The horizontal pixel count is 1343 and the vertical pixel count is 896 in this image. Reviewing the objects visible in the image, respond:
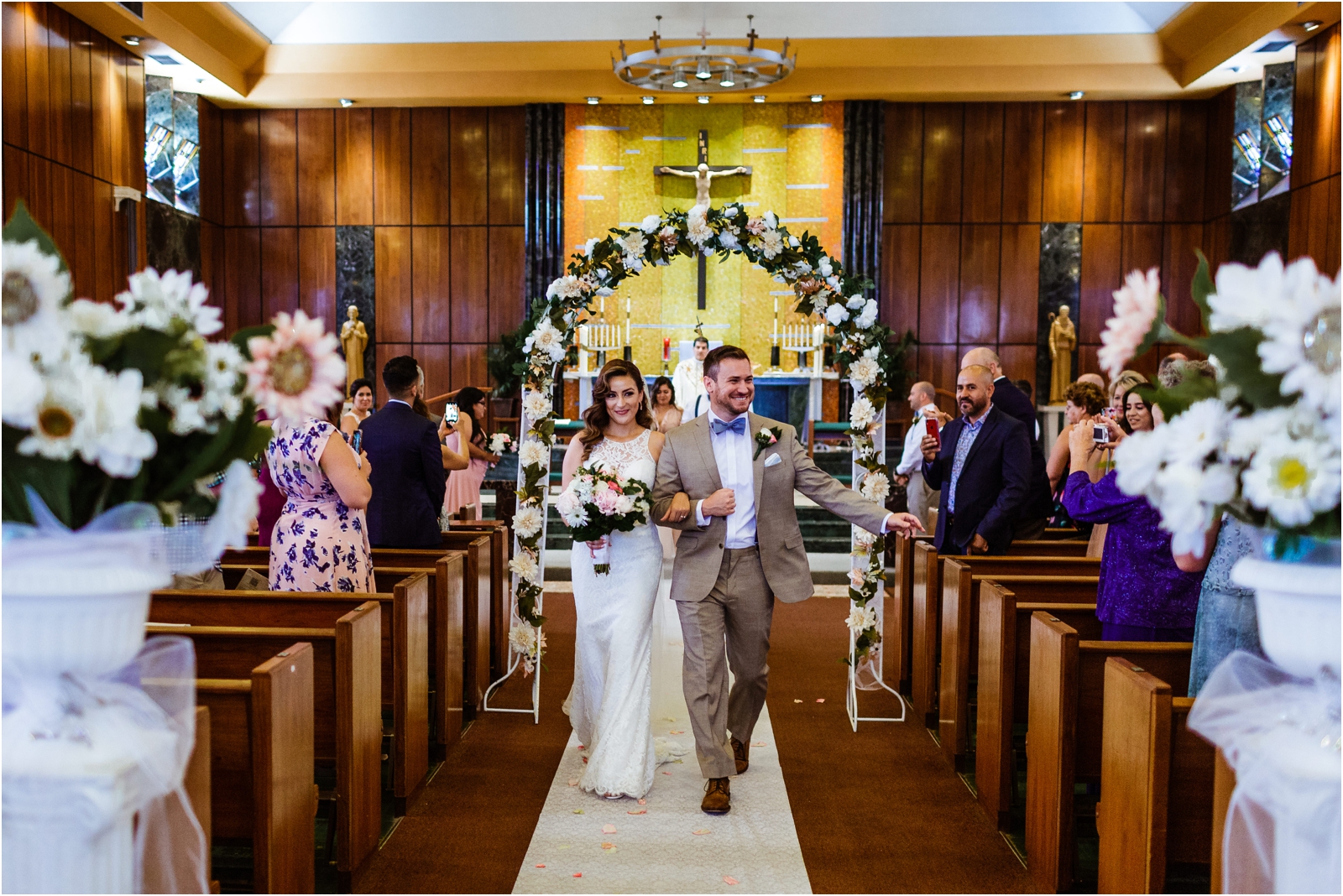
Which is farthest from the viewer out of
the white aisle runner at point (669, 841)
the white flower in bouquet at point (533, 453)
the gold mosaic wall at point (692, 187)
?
the gold mosaic wall at point (692, 187)

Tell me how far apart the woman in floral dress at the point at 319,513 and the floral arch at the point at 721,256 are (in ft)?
3.72

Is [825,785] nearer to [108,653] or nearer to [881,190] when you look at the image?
[108,653]

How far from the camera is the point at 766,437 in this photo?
4.13m

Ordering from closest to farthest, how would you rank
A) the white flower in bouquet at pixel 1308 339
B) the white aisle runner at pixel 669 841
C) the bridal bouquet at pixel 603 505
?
the white flower in bouquet at pixel 1308 339
the white aisle runner at pixel 669 841
the bridal bouquet at pixel 603 505

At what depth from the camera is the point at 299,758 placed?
9.73 feet

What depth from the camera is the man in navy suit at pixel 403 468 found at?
5.09 metres

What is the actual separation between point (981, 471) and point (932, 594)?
26.2 inches

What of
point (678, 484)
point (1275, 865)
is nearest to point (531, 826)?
point (678, 484)

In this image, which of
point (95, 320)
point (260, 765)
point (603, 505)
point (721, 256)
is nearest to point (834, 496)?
point (603, 505)

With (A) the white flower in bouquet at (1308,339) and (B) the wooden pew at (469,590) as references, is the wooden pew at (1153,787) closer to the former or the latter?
(A) the white flower in bouquet at (1308,339)

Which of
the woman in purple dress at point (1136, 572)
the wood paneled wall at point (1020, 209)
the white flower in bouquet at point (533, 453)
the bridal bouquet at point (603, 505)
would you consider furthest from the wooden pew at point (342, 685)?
the wood paneled wall at point (1020, 209)

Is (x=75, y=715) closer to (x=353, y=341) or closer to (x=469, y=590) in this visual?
(x=469, y=590)

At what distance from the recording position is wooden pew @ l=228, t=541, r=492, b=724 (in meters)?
5.09

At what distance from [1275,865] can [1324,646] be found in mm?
429
